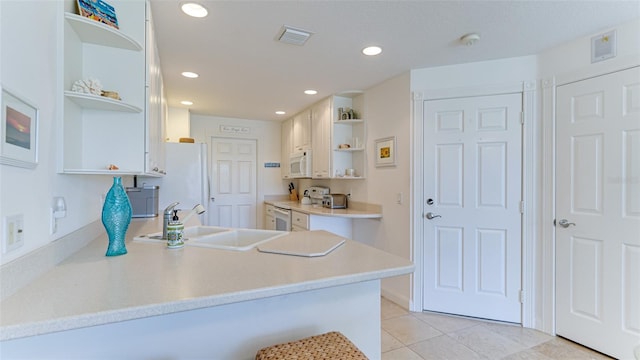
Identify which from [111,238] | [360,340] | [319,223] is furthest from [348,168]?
[111,238]

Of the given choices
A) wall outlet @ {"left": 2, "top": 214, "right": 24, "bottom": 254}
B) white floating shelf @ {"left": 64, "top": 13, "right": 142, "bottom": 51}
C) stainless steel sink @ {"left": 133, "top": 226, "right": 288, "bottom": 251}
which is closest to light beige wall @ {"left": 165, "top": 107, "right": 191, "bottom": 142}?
stainless steel sink @ {"left": 133, "top": 226, "right": 288, "bottom": 251}

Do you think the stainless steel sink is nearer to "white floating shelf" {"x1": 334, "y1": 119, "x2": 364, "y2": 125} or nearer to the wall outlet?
the wall outlet

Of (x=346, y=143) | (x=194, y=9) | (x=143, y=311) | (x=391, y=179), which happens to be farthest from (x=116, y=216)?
(x=346, y=143)

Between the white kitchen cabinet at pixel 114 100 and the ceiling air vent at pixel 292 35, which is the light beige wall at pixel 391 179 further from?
the white kitchen cabinet at pixel 114 100

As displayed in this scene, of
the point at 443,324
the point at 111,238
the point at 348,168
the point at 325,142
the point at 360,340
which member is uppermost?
the point at 325,142

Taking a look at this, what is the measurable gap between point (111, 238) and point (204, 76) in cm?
210

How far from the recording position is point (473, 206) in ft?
8.77

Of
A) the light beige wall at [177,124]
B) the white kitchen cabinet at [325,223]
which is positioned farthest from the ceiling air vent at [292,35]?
the light beige wall at [177,124]

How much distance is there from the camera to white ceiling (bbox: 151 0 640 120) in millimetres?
1812

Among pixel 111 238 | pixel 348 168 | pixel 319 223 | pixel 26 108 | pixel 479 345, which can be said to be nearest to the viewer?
pixel 26 108

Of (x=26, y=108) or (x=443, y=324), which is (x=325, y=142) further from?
(x=26, y=108)

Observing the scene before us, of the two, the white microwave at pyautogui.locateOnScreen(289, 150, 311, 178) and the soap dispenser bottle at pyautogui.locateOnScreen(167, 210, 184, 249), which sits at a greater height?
the white microwave at pyautogui.locateOnScreen(289, 150, 311, 178)

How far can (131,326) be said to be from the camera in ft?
3.43

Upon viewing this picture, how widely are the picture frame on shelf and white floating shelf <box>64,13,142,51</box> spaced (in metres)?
0.05
